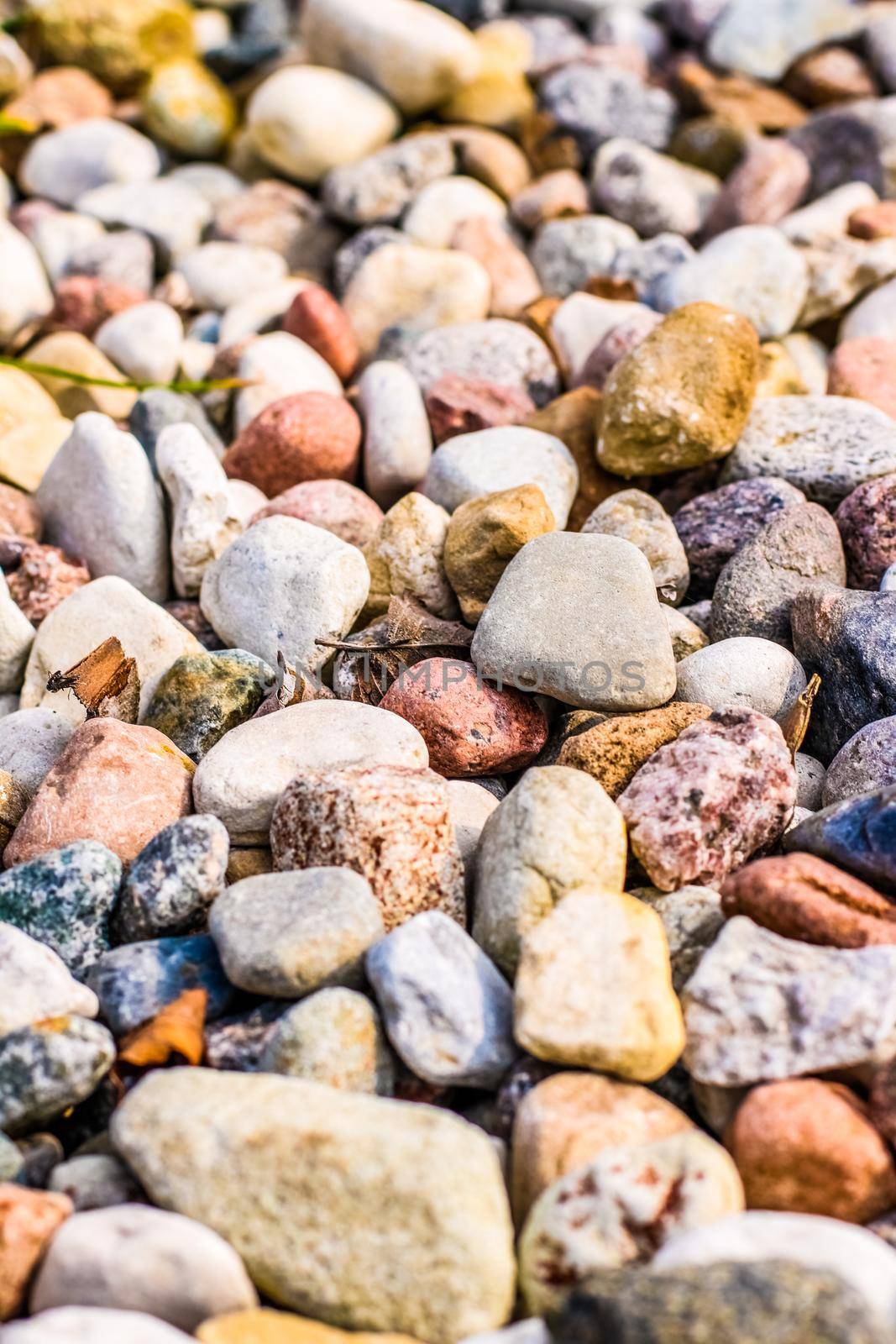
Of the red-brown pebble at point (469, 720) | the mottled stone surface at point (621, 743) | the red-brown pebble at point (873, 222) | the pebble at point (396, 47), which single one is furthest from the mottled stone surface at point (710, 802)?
the pebble at point (396, 47)

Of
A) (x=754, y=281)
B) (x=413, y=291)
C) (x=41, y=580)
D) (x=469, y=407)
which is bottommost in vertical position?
(x=41, y=580)

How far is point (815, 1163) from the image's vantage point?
1.50m

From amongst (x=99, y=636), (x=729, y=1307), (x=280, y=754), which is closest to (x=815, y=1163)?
(x=729, y=1307)

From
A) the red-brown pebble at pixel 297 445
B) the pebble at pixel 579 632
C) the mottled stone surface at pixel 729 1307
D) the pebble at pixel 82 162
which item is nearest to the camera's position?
the mottled stone surface at pixel 729 1307

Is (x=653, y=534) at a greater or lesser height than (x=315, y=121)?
lesser

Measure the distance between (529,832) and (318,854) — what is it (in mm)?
371

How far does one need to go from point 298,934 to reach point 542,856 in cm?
41

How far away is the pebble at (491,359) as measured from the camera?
10.8ft

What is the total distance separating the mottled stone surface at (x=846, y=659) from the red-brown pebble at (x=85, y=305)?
8.17 ft

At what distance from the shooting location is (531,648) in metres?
2.21

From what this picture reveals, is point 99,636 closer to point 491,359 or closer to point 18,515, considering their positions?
point 18,515

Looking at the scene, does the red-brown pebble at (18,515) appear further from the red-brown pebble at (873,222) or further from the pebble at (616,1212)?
the red-brown pebble at (873,222)

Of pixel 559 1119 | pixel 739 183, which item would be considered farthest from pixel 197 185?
pixel 559 1119

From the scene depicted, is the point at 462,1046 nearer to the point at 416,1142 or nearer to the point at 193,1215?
the point at 416,1142
